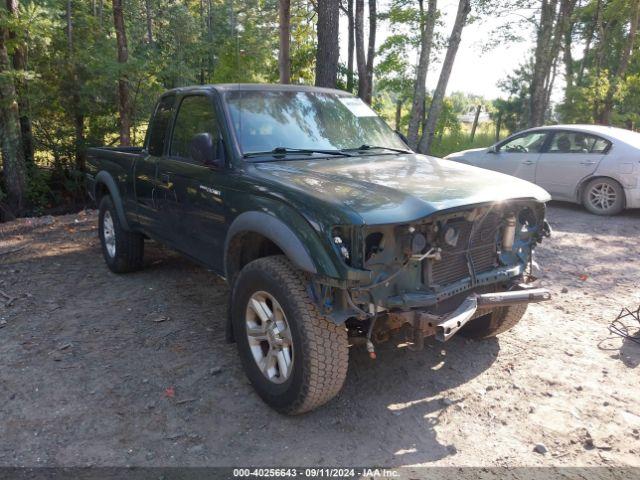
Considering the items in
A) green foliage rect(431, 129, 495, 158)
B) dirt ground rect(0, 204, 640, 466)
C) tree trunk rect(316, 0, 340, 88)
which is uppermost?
tree trunk rect(316, 0, 340, 88)

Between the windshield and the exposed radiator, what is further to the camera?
the windshield

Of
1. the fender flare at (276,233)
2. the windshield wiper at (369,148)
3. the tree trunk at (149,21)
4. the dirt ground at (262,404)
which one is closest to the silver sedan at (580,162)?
the dirt ground at (262,404)

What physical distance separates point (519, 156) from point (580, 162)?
1121 millimetres

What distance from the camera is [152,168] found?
16.3 feet

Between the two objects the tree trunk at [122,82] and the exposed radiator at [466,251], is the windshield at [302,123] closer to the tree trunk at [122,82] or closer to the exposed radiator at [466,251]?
the exposed radiator at [466,251]

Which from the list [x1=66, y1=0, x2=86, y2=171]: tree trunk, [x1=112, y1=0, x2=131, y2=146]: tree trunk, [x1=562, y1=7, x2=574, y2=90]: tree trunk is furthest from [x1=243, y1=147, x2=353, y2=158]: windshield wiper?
[x1=562, y1=7, x2=574, y2=90]: tree trunk

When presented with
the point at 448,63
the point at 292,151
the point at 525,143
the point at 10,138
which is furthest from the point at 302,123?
the point at 448,63

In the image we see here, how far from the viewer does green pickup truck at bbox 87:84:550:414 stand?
3.04 m

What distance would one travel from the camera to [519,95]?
117 ft

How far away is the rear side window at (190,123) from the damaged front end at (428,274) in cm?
186

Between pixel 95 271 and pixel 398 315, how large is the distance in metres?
4.45

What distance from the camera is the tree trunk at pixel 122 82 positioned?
1199cm

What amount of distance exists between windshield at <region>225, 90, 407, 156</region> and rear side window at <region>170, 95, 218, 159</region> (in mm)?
218

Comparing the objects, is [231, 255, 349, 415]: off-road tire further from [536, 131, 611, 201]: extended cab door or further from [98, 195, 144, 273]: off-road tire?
[536, 131, 611, 201]: extended cab door
